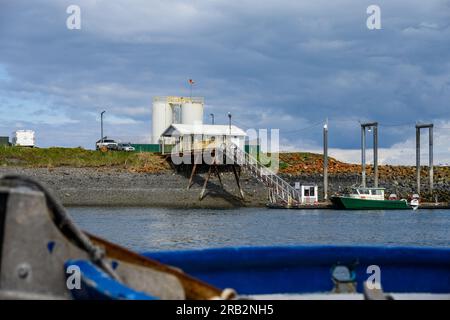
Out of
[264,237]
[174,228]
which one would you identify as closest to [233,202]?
[174,228]

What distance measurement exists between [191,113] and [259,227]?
44688 millimetres

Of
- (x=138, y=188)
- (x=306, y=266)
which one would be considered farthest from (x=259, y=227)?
(x=306, y=266)

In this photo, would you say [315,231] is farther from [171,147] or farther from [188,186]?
[171,147]

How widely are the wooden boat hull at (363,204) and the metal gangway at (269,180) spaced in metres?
3.46

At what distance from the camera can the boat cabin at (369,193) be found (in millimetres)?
58438

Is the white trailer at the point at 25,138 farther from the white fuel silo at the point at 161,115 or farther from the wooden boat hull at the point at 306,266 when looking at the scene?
the wooden boat hull at the point at 306,266

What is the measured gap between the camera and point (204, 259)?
27.7 feet

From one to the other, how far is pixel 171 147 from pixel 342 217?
2828 centimetres

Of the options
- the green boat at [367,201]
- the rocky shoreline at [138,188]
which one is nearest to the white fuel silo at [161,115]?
the rocky shoreline at [138,188]

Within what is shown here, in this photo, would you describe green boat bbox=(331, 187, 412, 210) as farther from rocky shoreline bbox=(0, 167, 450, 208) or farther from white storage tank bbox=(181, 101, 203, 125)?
white storage tank bbox=(181, 101, 203, 125)

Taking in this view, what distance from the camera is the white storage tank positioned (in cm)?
8269

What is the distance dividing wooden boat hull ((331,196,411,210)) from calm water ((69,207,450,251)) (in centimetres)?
167

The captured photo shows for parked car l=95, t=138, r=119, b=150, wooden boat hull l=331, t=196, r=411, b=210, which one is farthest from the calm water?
parked car l=95, t=138, r=119, b=150

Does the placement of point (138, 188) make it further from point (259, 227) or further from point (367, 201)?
point (259, 227)
